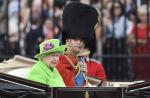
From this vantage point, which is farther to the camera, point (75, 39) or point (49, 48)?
point (75, 39)

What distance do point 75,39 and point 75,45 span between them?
0.32 ft

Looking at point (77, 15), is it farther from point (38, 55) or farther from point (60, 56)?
point (38, 55)

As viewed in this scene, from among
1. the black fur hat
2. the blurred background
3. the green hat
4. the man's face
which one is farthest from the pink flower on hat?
the blurred background

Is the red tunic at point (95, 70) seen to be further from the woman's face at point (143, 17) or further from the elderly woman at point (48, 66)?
the woman's face at point (143, 17)

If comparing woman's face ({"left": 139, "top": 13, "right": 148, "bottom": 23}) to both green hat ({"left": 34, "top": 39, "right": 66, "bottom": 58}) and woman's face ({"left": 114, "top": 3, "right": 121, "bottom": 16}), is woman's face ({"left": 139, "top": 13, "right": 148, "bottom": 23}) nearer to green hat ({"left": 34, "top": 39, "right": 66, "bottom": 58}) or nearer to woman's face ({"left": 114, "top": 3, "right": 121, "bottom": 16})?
woman's face ({"left": 114, "top": 3, "right": 121, "bottom": 16})

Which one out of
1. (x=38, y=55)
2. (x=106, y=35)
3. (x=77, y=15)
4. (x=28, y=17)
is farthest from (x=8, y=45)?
(x=38, y=55)

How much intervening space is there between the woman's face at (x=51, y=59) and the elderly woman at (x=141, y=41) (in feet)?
14.5

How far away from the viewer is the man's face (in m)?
6.46

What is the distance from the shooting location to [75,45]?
6.46 metres

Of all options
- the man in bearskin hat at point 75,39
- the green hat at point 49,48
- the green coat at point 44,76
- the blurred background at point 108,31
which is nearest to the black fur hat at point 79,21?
the man in bearskin hat at point 75,39

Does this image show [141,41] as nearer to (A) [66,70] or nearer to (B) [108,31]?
(B) [108,31]

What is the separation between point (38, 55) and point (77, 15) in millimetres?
1174

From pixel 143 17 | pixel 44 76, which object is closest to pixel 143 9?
pixel 143 17

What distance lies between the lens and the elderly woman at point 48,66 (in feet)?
19.0
